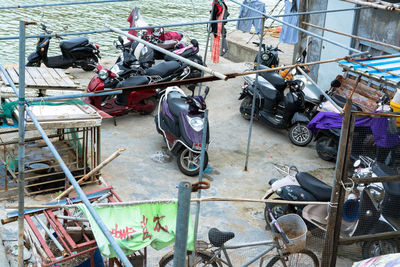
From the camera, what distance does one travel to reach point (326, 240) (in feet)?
14.2

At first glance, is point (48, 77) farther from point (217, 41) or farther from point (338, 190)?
point (217, 41)

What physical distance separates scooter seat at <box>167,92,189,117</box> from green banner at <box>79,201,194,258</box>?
354 centimetres

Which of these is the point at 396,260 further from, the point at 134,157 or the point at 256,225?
the point at 134,157

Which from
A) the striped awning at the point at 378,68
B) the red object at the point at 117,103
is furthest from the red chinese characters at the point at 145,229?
the red object at the point at 117,103

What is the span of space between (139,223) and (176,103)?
12.7ft

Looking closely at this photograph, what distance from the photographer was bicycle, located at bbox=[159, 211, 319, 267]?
4.44 meters

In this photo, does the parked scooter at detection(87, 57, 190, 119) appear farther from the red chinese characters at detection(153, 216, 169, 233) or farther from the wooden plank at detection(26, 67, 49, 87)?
the red chinese characters at detection(153, 216, 169, 233)

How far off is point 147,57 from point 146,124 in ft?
7.19

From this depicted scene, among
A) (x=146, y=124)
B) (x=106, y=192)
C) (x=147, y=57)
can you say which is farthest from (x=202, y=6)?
(x=106, y=192)

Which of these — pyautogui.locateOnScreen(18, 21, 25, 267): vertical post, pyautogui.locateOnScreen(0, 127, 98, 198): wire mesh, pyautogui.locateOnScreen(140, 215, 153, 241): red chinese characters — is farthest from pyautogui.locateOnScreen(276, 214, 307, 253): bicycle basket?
pyautogui.locateOnScreen(0, 127, 98, 198): wire mesh

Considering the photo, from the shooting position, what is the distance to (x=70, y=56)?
1055cm

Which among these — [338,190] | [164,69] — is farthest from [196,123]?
[338,190]

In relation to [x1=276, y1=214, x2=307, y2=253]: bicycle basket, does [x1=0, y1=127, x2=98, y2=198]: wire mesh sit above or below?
below

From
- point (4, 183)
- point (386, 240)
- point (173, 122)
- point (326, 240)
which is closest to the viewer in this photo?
point (326, 240)
